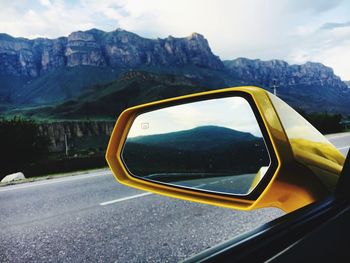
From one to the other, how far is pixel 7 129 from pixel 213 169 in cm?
2526

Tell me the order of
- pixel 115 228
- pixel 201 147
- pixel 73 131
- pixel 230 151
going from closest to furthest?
pixel 230 151 < pixel 201 147 < pixel 115 228 < pixel 73 131

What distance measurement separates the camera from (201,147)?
4.68 ft

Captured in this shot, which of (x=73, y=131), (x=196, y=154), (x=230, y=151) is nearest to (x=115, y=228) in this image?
(x=196, y=154)

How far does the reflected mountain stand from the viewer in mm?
1104

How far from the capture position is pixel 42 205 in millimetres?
5434

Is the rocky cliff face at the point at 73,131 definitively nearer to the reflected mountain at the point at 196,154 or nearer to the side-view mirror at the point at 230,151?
the reflected mountain at the point at 196,154

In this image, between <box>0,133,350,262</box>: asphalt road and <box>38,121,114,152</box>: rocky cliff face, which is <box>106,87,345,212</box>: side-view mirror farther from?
<box>38,121,114,152</box>: rocky cliff face

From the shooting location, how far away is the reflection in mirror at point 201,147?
42.6 inches

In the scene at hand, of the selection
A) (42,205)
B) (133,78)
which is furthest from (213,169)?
(133,78)

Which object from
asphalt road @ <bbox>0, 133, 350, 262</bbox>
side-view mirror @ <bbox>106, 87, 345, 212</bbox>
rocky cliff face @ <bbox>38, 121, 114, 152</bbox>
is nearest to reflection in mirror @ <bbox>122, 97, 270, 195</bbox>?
side-view mirror @ <bbox>106, 87, 345, 212</bbox>

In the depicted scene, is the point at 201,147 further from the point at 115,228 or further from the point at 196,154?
the point at 115,228

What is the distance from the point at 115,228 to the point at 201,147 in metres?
2.68

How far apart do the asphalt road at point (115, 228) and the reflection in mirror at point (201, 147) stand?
1410 mm

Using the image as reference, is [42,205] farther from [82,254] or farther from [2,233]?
[82,254]
